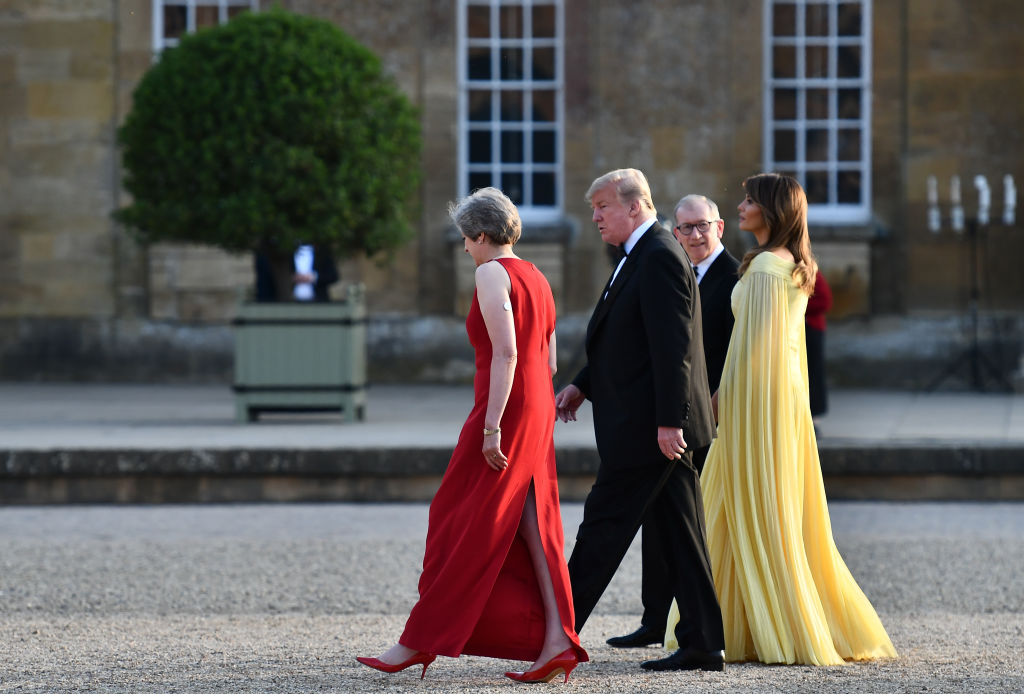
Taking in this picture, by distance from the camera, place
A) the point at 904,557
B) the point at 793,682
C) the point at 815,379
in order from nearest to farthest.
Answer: the point at 793,682 → the point at 904,557 → the point at 815,379

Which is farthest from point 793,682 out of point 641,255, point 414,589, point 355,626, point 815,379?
point 815,379

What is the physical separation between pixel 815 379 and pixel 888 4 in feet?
21.9

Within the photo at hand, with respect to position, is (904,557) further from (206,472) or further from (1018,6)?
(1018,6)

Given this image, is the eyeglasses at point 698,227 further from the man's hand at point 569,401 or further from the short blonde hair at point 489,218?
the short blonde hair at point 489,218

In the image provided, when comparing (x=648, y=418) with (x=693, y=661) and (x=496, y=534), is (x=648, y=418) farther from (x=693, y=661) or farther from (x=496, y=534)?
(x=693, y=661)

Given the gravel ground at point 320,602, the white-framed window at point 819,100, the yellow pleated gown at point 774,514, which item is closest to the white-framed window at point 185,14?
the white-framed window at point 819,100

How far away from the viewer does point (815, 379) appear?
37.3ft

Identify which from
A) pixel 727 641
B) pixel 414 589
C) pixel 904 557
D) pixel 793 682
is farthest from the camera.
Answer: pixel 904 557

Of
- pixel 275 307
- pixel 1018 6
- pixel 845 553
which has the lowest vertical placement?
pixel 845 553

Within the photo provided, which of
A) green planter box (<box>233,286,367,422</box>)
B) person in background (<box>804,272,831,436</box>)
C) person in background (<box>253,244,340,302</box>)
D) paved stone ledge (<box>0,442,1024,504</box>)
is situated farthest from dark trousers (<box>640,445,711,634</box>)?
person in background (<box>253,244,340,302</box>)

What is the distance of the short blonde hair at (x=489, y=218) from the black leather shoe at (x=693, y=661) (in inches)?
53.7

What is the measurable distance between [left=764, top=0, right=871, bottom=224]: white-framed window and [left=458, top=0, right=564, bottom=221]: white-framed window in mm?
2290

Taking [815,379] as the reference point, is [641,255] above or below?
above

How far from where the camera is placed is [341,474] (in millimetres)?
9859
